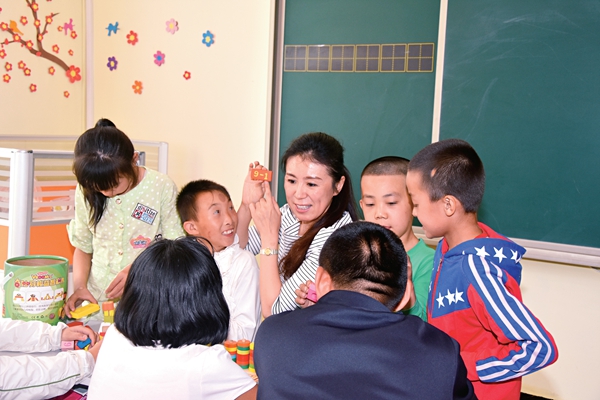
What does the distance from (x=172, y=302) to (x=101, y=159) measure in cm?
92

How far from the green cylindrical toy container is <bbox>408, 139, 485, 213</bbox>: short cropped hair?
113 centimetres

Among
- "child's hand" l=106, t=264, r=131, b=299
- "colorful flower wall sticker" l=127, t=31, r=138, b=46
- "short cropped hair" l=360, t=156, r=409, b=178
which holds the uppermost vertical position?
"colorful flower wall sticker" l=127, t=31, r=138, b=46

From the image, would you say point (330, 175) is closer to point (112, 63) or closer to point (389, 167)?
point (389, 167)

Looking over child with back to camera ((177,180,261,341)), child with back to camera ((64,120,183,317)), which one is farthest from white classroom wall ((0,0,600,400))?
child with back to camera ((177,180,261,341))

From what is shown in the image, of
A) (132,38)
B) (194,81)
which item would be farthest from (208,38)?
(132,38)

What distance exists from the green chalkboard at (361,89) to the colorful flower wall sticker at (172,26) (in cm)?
105

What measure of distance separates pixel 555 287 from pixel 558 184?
1.88 ft

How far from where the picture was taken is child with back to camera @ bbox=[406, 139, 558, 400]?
1270 mm

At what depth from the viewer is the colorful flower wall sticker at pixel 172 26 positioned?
417 cm

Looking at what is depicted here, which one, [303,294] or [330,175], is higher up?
[330,175]

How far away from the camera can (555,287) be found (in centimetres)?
297

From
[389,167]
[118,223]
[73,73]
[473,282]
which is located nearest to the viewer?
[473,282]

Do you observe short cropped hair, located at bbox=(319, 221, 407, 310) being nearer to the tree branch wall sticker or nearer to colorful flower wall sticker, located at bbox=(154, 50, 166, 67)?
→ colorful flower wall sticker, located at bbox=(154, 50, 166, 67)

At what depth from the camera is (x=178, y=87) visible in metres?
4.23
